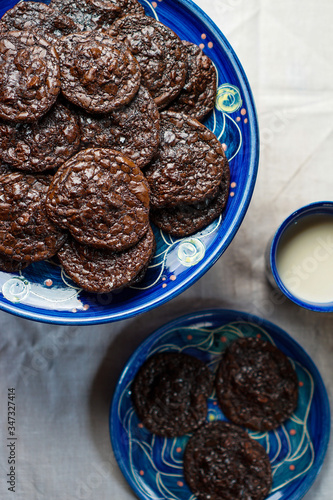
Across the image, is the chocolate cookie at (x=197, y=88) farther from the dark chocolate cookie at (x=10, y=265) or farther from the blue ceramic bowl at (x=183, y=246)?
the dark chocolate cookie at (x=10, y=265)

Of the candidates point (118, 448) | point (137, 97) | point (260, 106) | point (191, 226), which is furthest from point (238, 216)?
point (118, 448)

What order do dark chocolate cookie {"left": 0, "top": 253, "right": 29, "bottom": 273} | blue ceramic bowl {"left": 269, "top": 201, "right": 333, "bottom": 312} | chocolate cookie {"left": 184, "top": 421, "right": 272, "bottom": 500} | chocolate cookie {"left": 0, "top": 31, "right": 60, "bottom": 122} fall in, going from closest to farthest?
chocolate cookie {"left": 0, "top": 31, "right": 60, "bottom": 122}
dark chocolate cookie {"left": 0, "top": 253, "right": 29, "bottom": 273}
blue ceramic bowl {"left": 269, "top": 201, "right": 333, "bottom": 312}
chocolate cookie {"left": 184, "top": 421, "right": 272, "bottom": 500}

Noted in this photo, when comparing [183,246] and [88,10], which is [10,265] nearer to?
[183,246]

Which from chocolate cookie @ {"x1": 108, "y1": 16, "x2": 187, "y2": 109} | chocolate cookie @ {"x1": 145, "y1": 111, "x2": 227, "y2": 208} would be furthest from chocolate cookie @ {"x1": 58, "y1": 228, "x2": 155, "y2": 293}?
chocolate cookie @ {"x1": 108, "y1": 16, "x2": 187, "y2": 109}

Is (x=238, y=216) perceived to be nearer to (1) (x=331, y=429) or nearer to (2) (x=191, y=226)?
(2) (x=191, y=226)

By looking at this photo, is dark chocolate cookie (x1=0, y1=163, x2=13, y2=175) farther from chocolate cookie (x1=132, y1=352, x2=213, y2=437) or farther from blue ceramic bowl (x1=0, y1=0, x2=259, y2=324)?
chocolate cookie (x1=132, y1=352, x2=213, y2=437)

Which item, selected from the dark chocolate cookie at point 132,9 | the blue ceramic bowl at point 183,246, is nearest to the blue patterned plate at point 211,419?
the blue ceramic bowl at point 183,246

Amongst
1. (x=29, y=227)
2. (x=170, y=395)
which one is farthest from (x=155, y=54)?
(x=170, y=395)
